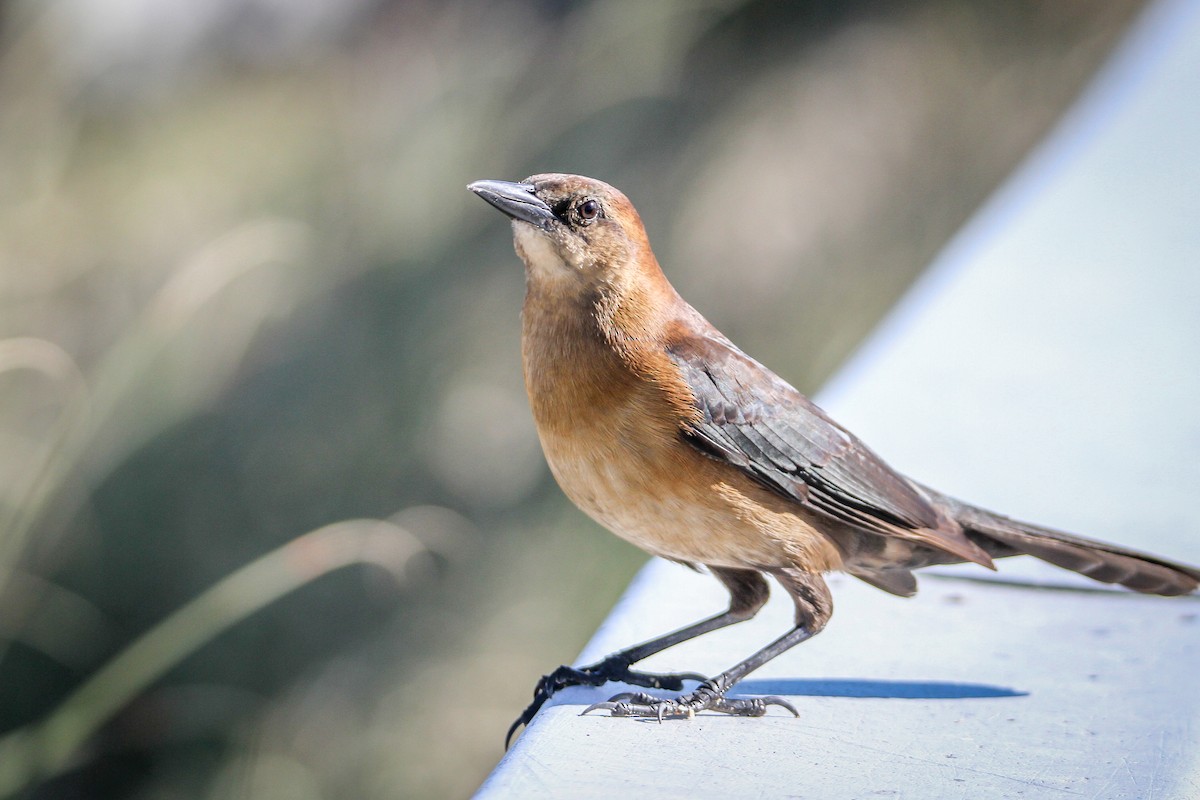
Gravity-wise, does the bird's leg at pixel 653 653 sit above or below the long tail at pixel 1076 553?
below

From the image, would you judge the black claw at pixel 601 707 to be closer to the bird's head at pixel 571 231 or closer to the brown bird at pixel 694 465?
the brown bird at pixel 694 465

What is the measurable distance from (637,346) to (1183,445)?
1.62m

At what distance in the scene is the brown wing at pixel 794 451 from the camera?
2.45 meters

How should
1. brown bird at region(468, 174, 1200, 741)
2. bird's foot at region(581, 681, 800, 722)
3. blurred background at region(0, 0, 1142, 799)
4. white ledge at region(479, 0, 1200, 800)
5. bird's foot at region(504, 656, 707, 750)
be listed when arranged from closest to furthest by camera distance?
white ledge at region(479, 0, 1200, 800)
bird's foot at region(581, 681, 800, 722)
brown bird at region(468, 174, 1200, 741)
bird's foot at region(504, 656, 707, 750)
blurred background at region(0, 0, 1142, 799)

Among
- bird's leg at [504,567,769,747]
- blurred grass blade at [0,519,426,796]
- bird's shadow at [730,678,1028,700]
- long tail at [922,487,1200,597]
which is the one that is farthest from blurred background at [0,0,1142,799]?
long tail at [922,487,1200,597]

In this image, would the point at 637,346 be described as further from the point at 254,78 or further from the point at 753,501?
the point at 254,78

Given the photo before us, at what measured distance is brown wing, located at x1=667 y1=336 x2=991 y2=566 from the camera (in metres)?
2.45

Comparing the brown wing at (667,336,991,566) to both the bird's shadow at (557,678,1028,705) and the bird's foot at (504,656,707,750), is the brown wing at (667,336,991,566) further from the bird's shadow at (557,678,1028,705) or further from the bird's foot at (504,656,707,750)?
Result: the bird's foot at (504,656,707,750)

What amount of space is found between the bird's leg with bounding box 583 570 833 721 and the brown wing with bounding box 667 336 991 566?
0.50 feet

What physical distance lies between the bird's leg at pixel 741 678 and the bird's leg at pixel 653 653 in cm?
10

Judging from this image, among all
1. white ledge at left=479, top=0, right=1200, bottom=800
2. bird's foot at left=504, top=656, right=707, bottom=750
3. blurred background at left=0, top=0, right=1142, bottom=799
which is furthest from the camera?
blurred background at left=0, top=0, right=1142, bottom=799

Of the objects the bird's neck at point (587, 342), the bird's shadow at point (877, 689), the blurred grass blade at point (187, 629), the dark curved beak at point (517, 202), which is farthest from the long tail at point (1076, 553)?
the blurred grass blade at point (187, 629)

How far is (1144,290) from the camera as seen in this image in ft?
13.3

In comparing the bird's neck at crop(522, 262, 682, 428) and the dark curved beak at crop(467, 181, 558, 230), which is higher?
the dark curved beak at crop(467, 181, 558, 230)
